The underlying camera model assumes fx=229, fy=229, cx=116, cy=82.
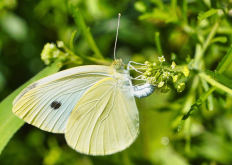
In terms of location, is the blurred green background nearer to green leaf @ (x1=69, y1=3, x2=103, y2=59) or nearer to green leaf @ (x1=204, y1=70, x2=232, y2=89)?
green leaf @ (x1=69, y1=3, x2=103, y2=59)

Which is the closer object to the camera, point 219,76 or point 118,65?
point 219,76

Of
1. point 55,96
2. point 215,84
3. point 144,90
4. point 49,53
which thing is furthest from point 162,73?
point 49,53

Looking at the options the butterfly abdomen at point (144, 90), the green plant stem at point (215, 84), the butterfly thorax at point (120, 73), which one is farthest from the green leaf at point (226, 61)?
the butterfly thorax at point (120, 73)

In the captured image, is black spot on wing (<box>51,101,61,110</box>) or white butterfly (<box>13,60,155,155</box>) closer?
white butterfly (<box>13,60,155,155</box>)

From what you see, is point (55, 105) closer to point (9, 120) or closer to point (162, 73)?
point (9, 120)

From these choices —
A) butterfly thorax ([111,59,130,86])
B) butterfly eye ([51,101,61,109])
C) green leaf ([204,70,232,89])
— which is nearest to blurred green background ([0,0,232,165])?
butterfly thorax ([111,59,130,86])

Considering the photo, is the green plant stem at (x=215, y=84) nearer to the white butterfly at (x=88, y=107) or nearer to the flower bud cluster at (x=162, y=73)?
the flower bud cluster at (x=162, y=73)

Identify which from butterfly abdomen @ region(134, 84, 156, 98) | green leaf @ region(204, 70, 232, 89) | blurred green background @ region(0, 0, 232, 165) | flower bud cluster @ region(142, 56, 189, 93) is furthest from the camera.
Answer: blurred green background @ region(0, 0, 232, 165)
